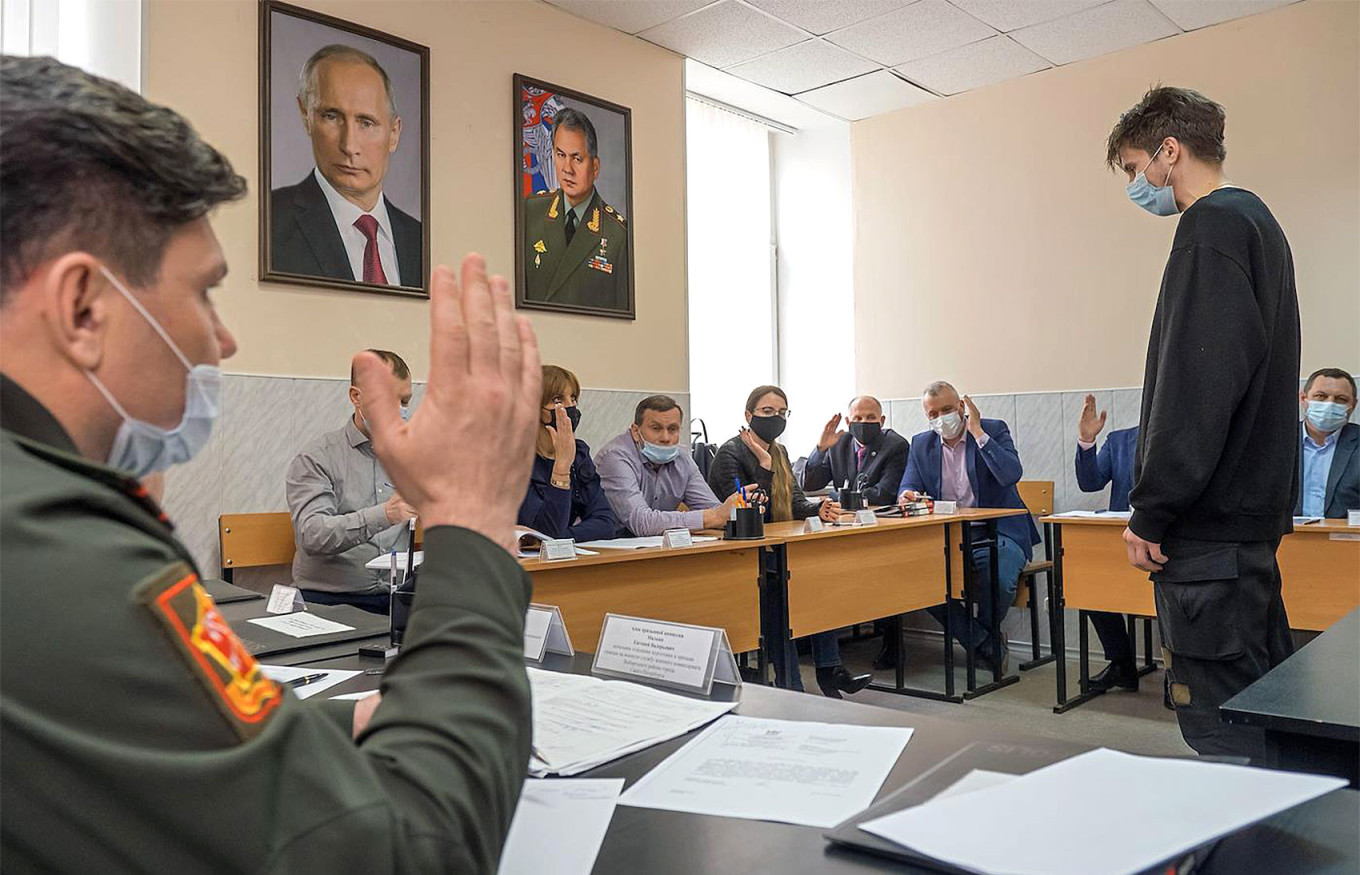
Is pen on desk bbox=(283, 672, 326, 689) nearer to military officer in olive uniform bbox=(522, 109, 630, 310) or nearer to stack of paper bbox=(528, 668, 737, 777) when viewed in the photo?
stack of paper bbox=(528, 668, 737, 777)

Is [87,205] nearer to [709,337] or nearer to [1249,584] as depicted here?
[1249,584]

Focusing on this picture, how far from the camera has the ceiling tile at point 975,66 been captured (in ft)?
17.7

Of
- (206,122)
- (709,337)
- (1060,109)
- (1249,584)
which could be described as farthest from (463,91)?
(1249,584)

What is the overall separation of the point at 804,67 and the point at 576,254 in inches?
75.0

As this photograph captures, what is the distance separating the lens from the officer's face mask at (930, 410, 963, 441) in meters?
5.15

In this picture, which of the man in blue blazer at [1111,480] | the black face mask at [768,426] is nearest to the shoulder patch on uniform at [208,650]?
the black face mask at [768,426]

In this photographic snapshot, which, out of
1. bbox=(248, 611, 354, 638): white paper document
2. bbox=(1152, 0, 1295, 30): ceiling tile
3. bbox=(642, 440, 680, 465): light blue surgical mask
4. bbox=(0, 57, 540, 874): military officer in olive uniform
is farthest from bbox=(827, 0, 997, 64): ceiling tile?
bbox=(0, 57, 540, 874): military officer in olive uniform

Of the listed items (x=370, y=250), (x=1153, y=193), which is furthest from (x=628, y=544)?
(x=1153, y=193)

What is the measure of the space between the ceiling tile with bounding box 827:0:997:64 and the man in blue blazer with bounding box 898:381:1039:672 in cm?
187

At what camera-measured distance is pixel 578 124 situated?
4.87 meters

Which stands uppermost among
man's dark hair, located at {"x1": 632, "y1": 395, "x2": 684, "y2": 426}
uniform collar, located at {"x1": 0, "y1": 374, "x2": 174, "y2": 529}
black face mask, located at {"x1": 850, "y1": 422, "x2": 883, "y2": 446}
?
man's dark hair, located at {"x1": 632, "y1": 395, "x2": 684, "y2": 426}

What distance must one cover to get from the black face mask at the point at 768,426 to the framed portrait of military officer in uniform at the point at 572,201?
37.8 inches

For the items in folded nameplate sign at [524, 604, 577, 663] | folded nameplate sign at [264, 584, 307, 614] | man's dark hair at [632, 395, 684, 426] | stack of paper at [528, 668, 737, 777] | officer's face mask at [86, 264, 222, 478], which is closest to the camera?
officer's face mask at [86, 264, 222, 478]

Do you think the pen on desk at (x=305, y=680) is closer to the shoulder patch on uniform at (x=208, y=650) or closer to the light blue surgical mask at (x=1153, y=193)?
the shoulder patch on uniform at (x=208, y=650)
